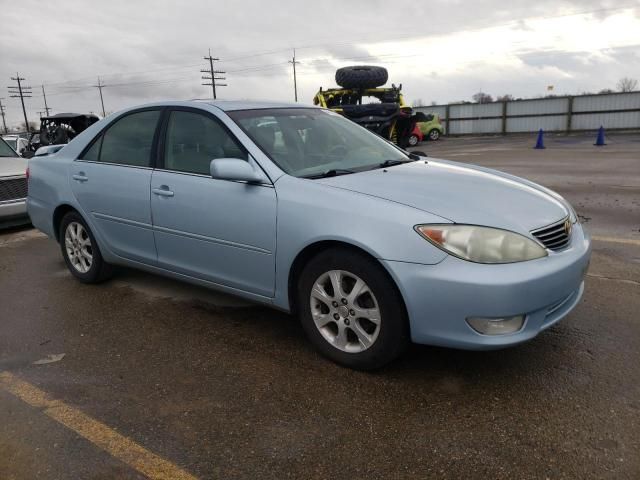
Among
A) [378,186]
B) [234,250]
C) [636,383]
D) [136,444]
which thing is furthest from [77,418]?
[636,383]

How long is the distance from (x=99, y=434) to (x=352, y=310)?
53.9 inches

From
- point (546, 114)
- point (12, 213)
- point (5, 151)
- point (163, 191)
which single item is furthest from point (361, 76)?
point (546, 114)

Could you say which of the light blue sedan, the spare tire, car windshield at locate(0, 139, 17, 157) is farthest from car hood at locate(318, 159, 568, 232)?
the spare tire

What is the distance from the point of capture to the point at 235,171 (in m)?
3.14

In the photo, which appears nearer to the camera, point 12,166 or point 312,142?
point 312,142

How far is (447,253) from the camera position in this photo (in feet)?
8.46

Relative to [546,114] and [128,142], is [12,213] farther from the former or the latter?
[546,114]

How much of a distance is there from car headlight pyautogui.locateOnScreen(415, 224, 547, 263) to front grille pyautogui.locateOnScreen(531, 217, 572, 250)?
0.54 ft

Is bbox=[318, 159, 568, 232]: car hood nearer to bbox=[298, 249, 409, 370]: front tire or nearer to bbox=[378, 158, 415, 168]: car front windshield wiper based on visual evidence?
bbox=[378, 158, 415, 168]: car front windshield wiper

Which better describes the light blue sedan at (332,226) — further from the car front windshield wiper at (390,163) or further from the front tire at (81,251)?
the front tire at (81,251)

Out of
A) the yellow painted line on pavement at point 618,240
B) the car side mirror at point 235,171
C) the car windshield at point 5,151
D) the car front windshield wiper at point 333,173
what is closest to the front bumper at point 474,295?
the car front windshield wiper at point 333,173

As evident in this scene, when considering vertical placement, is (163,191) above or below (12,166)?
above

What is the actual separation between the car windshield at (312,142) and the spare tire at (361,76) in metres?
12.9

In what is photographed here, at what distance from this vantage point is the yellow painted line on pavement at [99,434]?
223 cm
